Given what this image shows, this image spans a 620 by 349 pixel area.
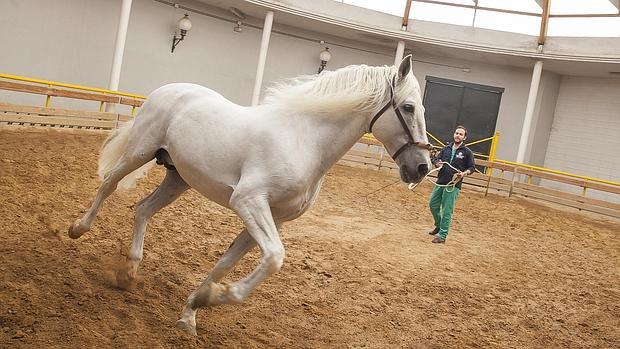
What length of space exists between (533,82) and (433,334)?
42.2ft

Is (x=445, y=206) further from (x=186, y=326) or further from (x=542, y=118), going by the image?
(x=542, y=118)

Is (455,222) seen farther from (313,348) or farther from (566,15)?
(566,15)

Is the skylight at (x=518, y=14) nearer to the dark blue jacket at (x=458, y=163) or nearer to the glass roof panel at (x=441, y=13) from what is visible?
the glass roof panel at (x=441, y=13)

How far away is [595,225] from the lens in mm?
11703

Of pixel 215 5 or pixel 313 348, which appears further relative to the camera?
pixel 215 5

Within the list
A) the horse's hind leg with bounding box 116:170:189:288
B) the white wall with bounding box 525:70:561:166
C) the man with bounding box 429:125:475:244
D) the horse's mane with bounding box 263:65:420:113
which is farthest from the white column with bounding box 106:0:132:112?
the white wall with bounding box 525:70:561:166

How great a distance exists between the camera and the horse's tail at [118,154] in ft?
15.6

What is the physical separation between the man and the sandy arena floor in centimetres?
34

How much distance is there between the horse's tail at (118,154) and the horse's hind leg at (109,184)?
6.3 inches

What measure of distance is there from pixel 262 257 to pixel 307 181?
0.57 metres

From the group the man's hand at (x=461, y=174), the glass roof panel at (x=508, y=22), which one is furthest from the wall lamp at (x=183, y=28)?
the man's hand at (x=461, y=174)

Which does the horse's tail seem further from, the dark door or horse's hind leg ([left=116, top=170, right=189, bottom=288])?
the dark door

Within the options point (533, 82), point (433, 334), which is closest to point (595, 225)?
point (533, 82)

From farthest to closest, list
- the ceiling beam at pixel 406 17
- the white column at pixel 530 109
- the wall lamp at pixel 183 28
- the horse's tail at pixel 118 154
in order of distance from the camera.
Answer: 1. the ceiling beam at pixel 406 17
2. the white column at pixel 530 109
3. the wall lamp at pixel 183 28
4. the horse's tail at pixel 118 154
